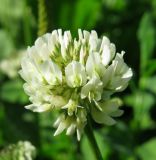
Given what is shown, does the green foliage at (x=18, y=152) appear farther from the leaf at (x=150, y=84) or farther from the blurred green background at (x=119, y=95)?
the leaf at (x=150, y=84)

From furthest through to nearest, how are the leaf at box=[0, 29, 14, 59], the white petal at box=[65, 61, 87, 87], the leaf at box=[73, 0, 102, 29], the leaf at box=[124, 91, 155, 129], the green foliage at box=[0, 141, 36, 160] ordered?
the leaf at box=[0, 29, 14, 59]
the leaf at box=[73, 0, 102, 29]
the leaf at box=[124, 91, 155, 129]
the green foliage at box=[0, 141, 36, 160]
the white petal at box=[65, 61, 87, 87]

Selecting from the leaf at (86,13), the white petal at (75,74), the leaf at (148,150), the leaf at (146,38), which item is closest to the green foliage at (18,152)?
the white petal at (75,74)

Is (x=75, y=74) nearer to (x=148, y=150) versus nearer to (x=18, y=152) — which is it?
(x=18, y=152)

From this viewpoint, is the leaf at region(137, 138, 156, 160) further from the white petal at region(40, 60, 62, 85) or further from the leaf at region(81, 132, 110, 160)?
the white petal at region(40, 60, 62, 85)

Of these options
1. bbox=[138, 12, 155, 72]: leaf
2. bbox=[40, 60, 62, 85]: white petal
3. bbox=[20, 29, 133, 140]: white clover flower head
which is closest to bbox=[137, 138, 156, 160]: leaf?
bbox=[138, 12, 155, 72]: leaf

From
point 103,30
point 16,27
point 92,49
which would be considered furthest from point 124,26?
point 92,49

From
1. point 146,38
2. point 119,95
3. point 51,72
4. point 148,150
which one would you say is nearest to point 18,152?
point 51,72
